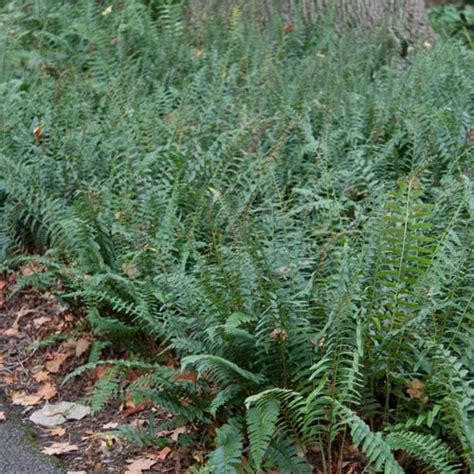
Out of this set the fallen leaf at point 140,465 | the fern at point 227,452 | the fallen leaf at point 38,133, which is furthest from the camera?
the fallen leaf at point 38,133

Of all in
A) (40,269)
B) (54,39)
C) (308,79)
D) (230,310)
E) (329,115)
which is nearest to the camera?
(230,310)

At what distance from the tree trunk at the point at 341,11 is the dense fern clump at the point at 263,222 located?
36 centimetres

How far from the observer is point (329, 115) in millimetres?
6477

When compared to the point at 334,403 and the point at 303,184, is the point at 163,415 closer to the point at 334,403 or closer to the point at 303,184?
the point at 334,403

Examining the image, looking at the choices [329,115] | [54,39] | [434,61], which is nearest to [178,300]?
[329,115]

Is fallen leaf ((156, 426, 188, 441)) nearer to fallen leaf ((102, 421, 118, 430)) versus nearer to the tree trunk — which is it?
fallen leaf ((102, 421, 118, 430))

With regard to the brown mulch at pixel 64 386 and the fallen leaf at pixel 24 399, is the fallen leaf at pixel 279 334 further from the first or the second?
the fallen leaf at pixel 24 399

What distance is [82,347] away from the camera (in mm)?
5211

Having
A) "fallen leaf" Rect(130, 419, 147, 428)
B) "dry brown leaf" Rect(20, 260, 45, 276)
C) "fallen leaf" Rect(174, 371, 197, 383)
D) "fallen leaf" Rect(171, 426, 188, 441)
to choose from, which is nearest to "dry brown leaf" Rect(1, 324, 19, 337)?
"dry brown leaf" Rect(20, 260, 45, 276)

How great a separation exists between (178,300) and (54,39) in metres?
5.34

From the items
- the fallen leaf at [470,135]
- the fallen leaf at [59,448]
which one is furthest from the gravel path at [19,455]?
the fallen leaf at [470,135]

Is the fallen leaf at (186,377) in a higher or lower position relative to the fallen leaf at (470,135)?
lower

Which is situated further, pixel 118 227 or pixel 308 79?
pixel 308 79

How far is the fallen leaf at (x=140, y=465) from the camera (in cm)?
418
